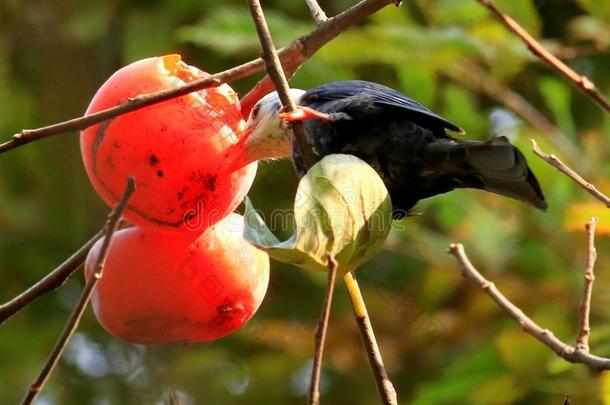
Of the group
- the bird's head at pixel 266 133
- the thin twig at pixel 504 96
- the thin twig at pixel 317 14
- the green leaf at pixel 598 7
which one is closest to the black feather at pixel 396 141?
the bird's head at pixel 266 133

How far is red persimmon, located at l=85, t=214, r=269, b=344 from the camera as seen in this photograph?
5.89 feet

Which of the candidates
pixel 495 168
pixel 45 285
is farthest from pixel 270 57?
pixel 495 168

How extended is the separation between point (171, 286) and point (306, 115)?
40cm

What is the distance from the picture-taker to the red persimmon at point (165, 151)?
5.63ft

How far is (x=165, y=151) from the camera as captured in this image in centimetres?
171

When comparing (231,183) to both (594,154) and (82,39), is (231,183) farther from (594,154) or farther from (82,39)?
(82,39)

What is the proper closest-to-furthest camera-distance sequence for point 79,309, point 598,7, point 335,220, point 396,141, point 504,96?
point 79,309 < point 335,220 < point 396,141 < point 598,7 < point 504,96

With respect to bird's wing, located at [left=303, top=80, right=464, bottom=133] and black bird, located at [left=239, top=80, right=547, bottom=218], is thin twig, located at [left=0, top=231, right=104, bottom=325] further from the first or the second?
bird's wing, located at [left=303, top=80, right=464, bottom=133]

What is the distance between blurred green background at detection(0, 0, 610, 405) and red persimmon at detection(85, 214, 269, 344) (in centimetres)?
95

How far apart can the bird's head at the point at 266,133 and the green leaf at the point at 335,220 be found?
169 millimetres

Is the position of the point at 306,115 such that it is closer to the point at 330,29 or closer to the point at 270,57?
the point at 330,29

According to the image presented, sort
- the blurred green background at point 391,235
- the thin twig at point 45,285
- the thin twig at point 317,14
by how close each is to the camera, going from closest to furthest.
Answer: the thin twig at point 45,285, the thin twig at point 317,14, the blurred green background at point 391,235

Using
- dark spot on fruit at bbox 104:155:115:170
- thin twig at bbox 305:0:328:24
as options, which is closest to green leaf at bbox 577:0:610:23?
thin twig at bbox 305:0:328:24

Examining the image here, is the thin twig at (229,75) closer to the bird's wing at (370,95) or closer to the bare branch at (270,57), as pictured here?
the bare branch at (270,57)
